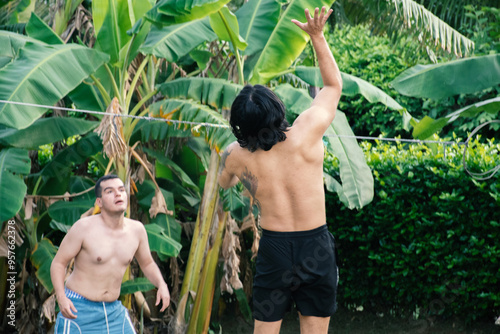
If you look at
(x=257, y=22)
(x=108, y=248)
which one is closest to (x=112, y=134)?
(x=108, y=248)

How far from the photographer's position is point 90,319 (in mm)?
4145

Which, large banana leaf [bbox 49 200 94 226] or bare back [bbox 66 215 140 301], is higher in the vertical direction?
bare back [bbox 66 215 140 301]

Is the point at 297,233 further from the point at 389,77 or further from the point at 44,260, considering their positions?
the point at 389,77

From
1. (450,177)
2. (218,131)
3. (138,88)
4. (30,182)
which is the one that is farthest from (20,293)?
(450,177)

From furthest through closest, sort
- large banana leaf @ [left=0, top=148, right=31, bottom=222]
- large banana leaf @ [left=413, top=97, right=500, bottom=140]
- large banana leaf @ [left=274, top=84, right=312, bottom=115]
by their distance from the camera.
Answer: large banana leaf @ [left=274, top=84, right=312, bottom=115]
large banana leaf @ [left=0, top=148, right=31, bottom=222]
large banana leaf @ [left=413, top=97, right=500, bottom=140]

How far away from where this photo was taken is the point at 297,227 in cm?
342

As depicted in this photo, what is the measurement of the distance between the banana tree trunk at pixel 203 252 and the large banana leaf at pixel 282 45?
2.80 feet

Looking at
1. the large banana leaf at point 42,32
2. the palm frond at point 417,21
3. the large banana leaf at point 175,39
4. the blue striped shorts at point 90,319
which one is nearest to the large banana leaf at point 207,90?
the large banana leaf at point 175,39

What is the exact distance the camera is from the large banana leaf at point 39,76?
14.3ft

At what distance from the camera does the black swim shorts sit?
11.1 feet

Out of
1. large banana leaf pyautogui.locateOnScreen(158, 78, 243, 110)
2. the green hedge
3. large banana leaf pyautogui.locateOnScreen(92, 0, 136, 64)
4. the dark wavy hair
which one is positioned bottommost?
the green hedge

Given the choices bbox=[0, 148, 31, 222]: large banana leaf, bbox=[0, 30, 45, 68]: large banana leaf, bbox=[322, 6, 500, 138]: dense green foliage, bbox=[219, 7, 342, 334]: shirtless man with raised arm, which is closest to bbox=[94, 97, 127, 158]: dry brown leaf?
bbox=[0, 148, 31, 222]: large banana leaf

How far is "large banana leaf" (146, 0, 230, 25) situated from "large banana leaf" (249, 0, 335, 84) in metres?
0.83

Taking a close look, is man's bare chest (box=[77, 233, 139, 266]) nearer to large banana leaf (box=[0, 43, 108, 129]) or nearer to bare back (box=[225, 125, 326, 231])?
large banana leaf (box=[0, 43, 108, 129])
